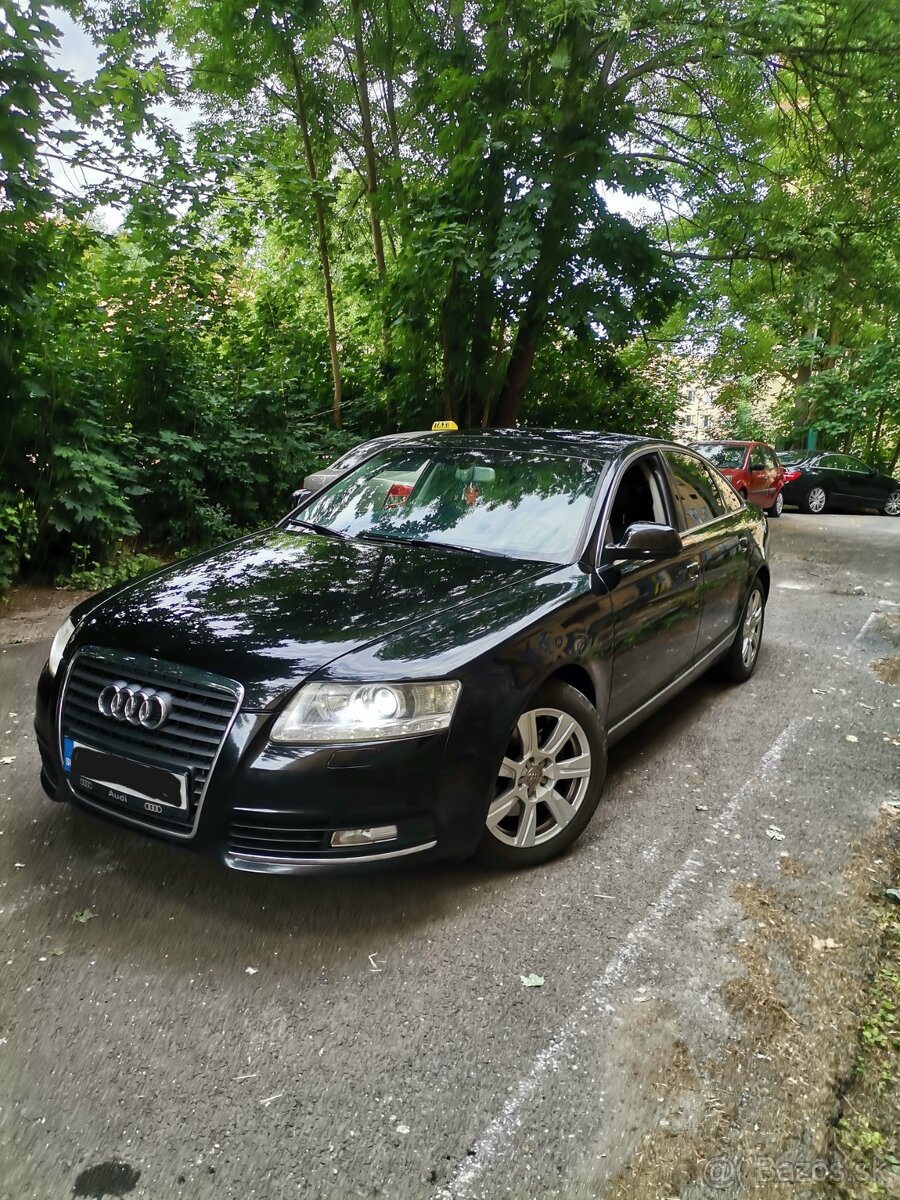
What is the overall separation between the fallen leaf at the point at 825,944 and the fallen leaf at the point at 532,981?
946 mm

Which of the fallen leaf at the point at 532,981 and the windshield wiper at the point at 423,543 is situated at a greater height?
the windshield wiper at the point at 423,543

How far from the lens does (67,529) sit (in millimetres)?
7551

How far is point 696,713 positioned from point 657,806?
141 centimetres

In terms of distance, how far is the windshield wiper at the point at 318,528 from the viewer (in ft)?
13.5

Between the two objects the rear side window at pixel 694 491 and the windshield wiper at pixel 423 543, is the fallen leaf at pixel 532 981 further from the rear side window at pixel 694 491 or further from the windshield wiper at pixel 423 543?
the rear side window at pixel 694 491

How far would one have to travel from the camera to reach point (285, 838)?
8.84ft

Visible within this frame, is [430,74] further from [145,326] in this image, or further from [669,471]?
[669,471]

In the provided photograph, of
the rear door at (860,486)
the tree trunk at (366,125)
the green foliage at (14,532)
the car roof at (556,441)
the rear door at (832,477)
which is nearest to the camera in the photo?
the car roof at (556,441)

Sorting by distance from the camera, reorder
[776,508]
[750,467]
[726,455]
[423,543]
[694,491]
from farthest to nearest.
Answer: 1. [776,508]
2. [726,455]
3. [750,467]
4. [694,491]
5. [423,543]

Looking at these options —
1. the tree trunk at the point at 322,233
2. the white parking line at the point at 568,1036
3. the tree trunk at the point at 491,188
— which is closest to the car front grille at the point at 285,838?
the white parking line at the point at 568,1036

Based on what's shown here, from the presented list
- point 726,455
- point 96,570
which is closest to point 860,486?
point 726,455

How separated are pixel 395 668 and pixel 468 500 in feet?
4.94

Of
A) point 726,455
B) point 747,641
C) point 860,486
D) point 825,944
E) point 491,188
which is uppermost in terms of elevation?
point 491,188

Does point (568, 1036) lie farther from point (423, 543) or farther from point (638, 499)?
point (638, 499)
